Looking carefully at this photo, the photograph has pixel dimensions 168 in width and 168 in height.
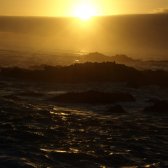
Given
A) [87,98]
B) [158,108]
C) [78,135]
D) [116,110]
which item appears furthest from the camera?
[87,98]

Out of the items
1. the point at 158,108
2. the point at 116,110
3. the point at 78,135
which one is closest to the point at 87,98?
the point at 116,110

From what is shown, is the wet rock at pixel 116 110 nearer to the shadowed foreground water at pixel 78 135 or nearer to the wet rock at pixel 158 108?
the shadowed foreground water at pixel 78 135

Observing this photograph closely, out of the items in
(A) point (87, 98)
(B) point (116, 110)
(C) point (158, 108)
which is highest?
(A) point (87, 98)

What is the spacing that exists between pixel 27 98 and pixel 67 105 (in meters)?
3.44

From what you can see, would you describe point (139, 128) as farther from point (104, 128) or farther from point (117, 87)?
point (117, 87)

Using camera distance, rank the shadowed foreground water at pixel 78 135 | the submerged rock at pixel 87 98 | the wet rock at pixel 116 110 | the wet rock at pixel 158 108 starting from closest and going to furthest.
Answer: the shadowed foreground water at pixel 78 135 < the wet rock at pixel 116 110 < the wet rock at pixel 158 108 < the submerged rock at pixel 87 98

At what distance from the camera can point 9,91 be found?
38250 mm

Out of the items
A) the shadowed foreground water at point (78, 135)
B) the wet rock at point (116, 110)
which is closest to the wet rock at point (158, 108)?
the shadowed foreground water at point (78, 135)

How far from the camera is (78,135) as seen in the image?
2312 cm

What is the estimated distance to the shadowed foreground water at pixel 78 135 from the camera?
18969 mm

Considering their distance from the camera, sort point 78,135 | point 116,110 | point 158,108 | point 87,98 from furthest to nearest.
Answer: point 87,98 → point 158,108 → point 116,110 → point 78,135

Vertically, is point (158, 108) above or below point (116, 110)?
above

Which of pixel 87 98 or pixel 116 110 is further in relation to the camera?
pixel 87 98

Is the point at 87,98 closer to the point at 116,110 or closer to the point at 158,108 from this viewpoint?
the point at 116,110
